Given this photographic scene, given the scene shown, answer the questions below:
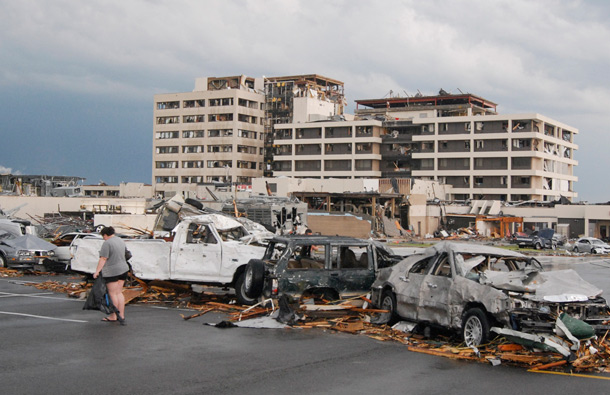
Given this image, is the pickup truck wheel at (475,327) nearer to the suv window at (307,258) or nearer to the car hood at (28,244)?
the suv window at (307,258)

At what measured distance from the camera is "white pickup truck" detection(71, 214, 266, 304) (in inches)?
617

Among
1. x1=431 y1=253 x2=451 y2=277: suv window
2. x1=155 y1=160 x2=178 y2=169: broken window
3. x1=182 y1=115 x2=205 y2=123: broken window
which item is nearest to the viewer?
x1=431 y1=253 x2=451 y2=277: suv window

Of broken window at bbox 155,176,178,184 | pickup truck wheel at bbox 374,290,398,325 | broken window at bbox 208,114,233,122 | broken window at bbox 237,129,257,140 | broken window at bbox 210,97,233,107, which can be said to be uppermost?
broken window at bbox 210,97,233,107

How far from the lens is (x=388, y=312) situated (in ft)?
41.7

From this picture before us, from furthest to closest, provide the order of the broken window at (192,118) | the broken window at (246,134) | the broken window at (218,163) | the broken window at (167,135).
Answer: the broken window at (167,135), the broken window at (192,118), the broken window at (218,163), the broken window at (246,134)

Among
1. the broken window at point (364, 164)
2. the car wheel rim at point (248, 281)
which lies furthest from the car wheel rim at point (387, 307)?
the broken window at point (364, 164)

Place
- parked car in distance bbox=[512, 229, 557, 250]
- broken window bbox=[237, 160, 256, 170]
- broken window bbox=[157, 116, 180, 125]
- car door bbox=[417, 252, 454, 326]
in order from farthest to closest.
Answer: broken window bbox=[157, 116, 180, 125], broken window bbox=[237, 160, 256, 170], parked car in distance bbox=[512, 229, 557, 250], car door bbox=[417, 252, 454, 326]

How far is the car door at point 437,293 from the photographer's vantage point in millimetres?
11055

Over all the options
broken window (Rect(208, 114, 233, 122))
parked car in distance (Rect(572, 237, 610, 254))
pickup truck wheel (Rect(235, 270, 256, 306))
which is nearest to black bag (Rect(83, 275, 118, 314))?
pickup truck wheel (Rect(235, 270, 256, 306))

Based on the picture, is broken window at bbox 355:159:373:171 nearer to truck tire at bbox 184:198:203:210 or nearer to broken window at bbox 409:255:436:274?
truck tire at bbox 184:198:203:210

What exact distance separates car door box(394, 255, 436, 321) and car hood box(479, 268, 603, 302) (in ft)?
4.14

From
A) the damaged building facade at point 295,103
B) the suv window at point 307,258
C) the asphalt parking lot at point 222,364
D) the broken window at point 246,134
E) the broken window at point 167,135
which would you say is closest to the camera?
the asphalt parking lot at point 222,364

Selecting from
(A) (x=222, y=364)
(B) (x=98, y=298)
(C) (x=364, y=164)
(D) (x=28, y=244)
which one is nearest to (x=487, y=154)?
(C) (x=364, y=164)

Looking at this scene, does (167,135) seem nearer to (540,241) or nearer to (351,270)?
(540,241)
